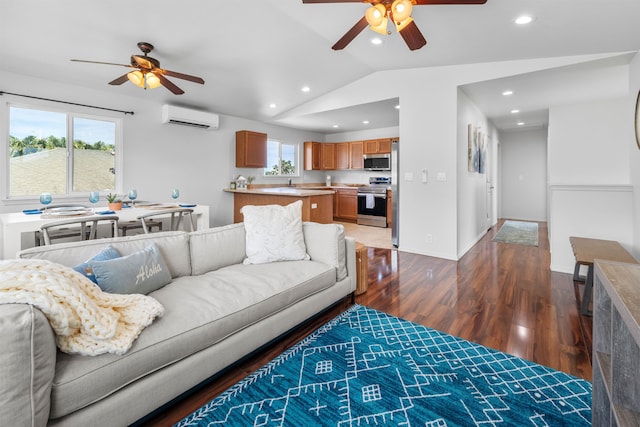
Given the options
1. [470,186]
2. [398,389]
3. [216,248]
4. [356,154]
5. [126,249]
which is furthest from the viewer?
[356,154]

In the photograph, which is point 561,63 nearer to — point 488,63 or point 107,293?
point 488,63

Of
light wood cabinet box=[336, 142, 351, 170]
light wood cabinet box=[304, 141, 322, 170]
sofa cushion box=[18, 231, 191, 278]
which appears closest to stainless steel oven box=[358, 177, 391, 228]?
light wood cabinet box=[336, 142, 351, 170]

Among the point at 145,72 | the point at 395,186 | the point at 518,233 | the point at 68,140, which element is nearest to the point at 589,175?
the point at 518,233

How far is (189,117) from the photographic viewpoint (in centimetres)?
527

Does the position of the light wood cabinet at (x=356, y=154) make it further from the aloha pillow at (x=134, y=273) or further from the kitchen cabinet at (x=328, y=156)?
the aloha pillow at (x=134, y=273)

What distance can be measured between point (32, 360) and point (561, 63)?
16.1 feet

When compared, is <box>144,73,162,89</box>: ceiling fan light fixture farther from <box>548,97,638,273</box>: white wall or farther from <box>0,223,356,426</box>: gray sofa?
<box>548,97,638,273</box>: white wall

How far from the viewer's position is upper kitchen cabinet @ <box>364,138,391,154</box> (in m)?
7.48

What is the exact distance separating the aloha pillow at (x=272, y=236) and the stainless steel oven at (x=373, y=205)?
465 cm

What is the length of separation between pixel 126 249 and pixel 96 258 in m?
0.21

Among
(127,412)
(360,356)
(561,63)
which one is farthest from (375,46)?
(127,412)

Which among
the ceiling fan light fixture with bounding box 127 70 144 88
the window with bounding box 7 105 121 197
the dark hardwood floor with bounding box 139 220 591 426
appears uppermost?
the ceiling fan light fixture with bounding box 127 70 144 88

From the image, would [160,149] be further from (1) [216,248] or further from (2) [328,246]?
(2) [328,246]

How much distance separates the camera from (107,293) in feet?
4.93
